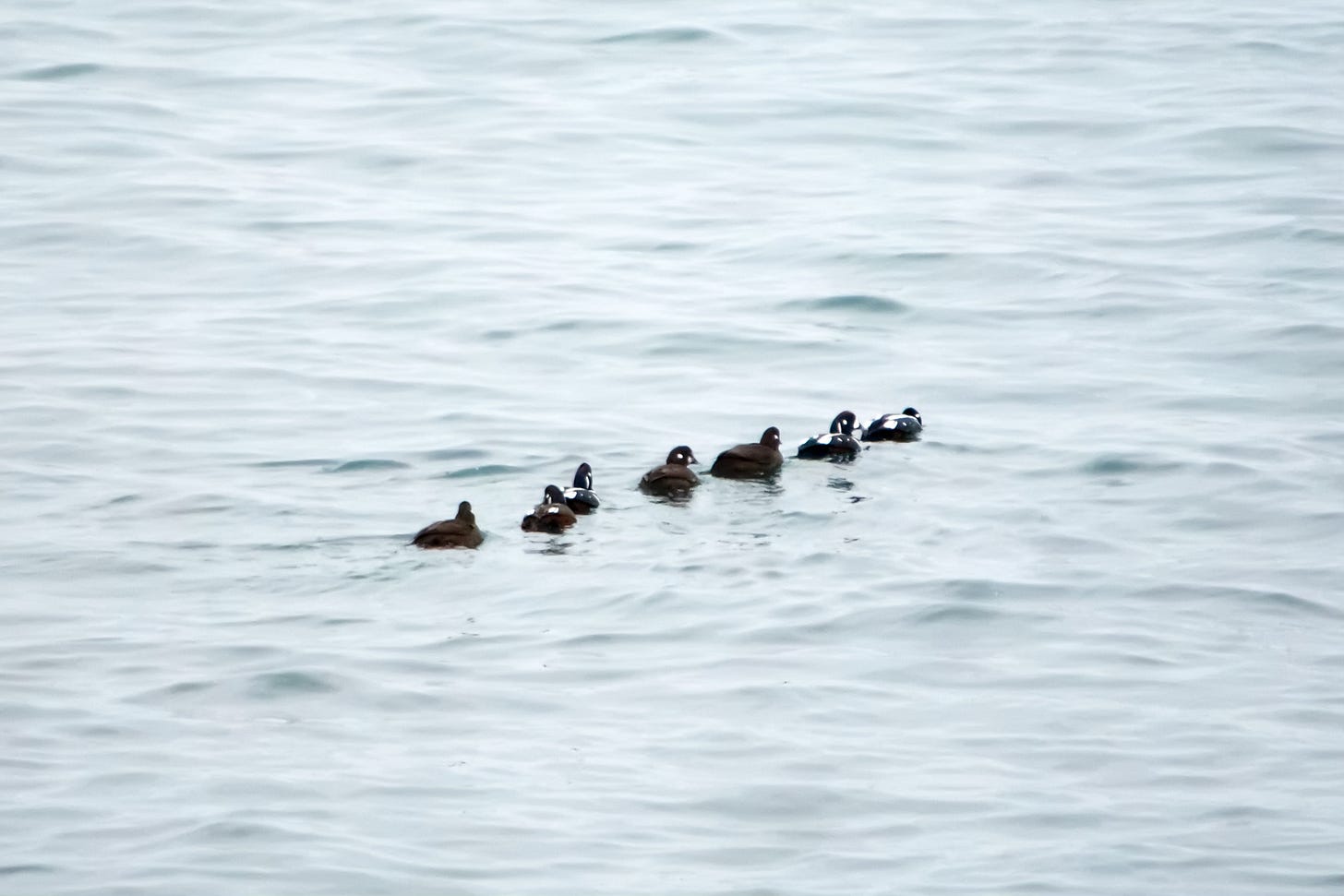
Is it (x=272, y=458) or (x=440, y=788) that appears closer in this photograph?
(x=440, y=788)

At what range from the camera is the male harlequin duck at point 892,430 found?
16.4 metres

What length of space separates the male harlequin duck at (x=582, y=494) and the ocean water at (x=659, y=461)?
0.30 meters

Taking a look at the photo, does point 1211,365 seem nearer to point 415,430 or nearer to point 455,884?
point 415,430

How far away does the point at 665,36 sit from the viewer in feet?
116

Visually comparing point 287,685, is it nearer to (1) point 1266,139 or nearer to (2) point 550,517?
(2) point 550,517

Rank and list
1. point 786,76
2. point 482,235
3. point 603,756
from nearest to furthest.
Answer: point 603,756 < point 482,235 < point 786,76

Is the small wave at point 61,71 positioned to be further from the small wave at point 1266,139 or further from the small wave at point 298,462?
the small wave at point 298,462

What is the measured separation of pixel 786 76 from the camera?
1276 inches

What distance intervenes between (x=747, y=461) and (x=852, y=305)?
605 centimetres

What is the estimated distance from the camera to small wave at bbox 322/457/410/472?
15.9 meters

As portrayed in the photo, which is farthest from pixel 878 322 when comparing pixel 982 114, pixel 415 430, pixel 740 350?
pixel 982 114

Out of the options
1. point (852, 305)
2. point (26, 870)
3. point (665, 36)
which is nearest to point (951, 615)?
point (26, 870)

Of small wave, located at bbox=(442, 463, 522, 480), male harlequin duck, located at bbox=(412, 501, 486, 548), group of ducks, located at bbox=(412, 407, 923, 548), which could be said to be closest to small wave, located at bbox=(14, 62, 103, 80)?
small wave, located at bbox=(442, 463, 522, 480)

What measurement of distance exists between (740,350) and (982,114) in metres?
10.9
